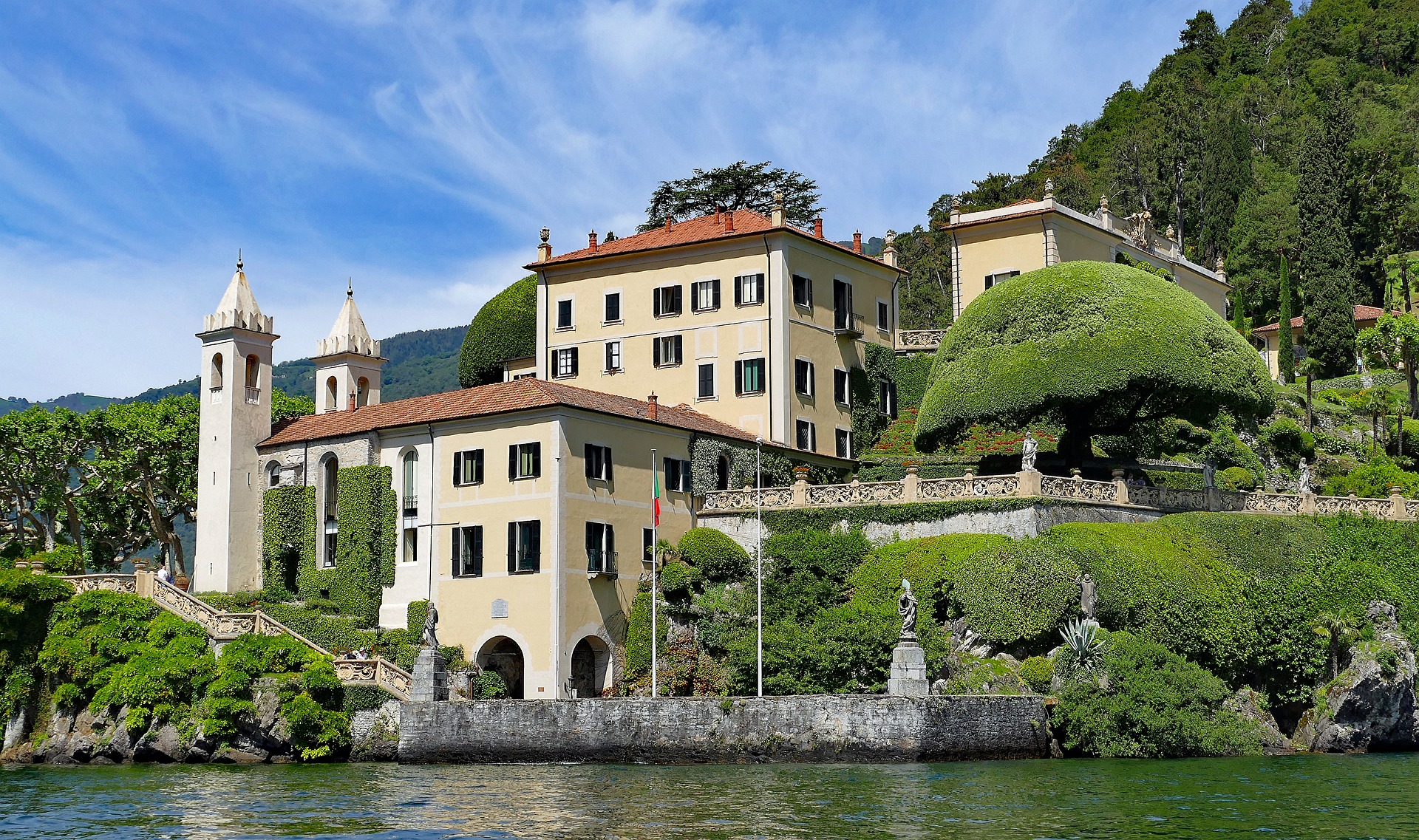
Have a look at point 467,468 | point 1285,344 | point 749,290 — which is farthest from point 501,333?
point 1285,344

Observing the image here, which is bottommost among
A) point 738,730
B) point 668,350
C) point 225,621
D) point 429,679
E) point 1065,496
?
point 738,730

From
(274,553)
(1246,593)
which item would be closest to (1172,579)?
(1246,593)

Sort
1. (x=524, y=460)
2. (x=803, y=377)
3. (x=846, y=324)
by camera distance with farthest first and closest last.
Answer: (x=846, y=324)
(x=803, y=377)
(x=524, y=460)

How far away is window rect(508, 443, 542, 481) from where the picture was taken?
50.6m

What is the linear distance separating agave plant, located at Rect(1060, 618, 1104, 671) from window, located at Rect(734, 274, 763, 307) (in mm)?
22496

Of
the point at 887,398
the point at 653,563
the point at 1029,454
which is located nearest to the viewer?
the point at 1029,454

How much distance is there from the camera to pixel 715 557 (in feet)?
165

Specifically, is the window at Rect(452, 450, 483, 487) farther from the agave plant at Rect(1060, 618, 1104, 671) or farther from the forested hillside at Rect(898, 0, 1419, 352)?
the forested hillside at Rect(898, 0, 1419, 352)

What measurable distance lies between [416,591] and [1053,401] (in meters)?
21.5

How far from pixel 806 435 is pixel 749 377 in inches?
120

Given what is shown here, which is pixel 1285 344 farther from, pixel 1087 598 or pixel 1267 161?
pixel 1087 598

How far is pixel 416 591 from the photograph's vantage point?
173ft

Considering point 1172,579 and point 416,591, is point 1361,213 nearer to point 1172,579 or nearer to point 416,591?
point 1172,579

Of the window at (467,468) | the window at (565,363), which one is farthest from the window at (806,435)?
the window at (467,468)
